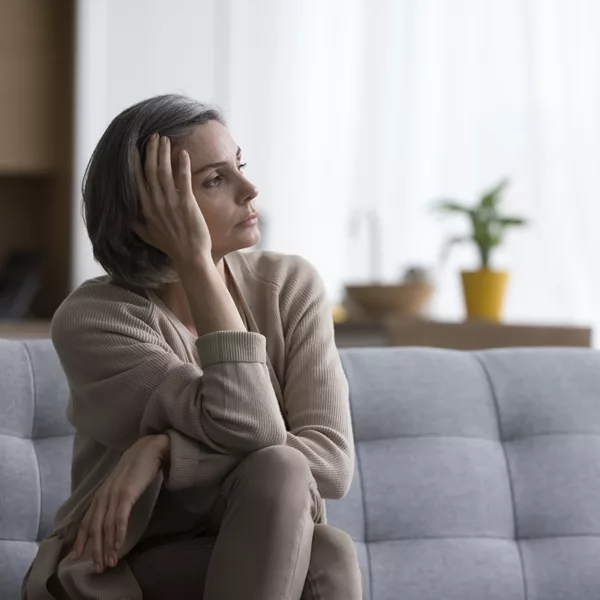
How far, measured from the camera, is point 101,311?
5.98 feet

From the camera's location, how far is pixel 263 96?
15.5ft

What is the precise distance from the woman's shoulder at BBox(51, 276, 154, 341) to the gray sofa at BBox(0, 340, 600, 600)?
300 millimetres

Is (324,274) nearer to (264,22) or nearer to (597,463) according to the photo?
(264,22)

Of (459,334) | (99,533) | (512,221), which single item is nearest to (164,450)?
(99,533)

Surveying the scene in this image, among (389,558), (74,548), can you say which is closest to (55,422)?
(74,548)

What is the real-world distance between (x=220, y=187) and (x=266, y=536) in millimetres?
607

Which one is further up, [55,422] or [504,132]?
[504,132]

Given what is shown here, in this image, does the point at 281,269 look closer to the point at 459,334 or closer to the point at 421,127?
the point at 459,334

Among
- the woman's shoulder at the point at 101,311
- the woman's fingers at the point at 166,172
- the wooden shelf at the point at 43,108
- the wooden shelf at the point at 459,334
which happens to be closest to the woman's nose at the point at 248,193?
the woman's fingers at the point at 166,172

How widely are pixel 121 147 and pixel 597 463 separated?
3.34 ft

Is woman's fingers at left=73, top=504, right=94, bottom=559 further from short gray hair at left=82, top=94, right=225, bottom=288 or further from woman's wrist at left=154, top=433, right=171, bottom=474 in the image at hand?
short gray hair at left=82, top=94, right=225, bottom=288

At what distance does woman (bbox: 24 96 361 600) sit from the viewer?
1574 mm

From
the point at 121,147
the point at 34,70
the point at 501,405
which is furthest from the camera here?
the point at 34,70

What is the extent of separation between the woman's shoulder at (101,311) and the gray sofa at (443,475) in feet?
0.99
